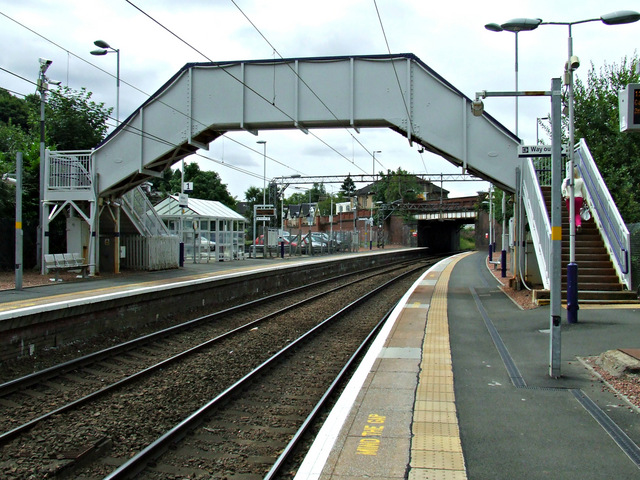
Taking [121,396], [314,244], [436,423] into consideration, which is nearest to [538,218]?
[436,423]

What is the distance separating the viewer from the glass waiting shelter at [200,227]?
28203mm

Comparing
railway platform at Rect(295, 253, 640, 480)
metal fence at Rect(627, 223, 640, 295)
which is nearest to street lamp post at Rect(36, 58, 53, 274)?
railway platform at Rect(295, 253, 640, 480)

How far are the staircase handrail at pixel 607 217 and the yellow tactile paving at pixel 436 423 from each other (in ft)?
18.7

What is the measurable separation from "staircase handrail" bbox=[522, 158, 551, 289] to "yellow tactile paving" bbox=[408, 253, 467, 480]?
15.7 feet

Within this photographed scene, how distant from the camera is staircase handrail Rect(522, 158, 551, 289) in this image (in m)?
13.0

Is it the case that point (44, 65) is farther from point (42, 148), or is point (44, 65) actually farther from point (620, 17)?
point (620, 17)

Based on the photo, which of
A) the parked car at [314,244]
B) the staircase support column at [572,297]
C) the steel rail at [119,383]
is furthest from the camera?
the parked car at [314,244]

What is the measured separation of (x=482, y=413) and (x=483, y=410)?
109mm

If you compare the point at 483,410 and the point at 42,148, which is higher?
the point at 42,148

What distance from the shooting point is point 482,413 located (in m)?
5.71

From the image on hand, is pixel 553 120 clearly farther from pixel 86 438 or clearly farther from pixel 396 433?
pixel 86 438

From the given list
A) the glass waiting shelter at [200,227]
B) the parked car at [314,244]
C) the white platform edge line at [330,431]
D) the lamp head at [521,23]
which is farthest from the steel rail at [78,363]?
the parked car at [314,244]

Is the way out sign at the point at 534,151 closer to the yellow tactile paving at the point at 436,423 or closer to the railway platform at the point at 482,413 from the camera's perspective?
the railway platform at the point at 482,413

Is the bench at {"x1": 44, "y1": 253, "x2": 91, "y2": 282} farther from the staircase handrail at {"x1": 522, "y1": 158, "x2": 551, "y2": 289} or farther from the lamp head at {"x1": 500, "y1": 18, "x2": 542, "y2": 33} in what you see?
the lamp head at {"x1": 500, "y1": 18, "x2": 542, "y2": 33}
